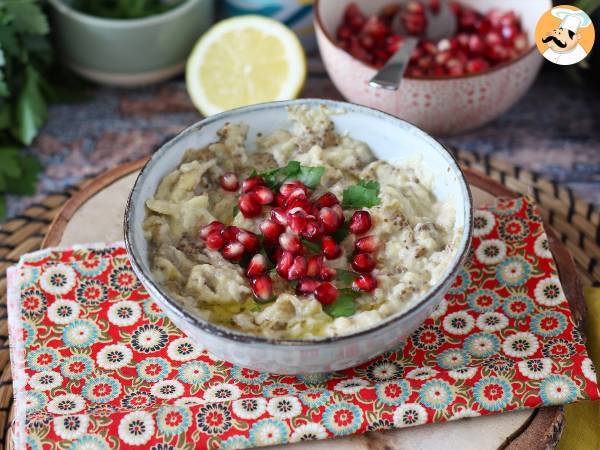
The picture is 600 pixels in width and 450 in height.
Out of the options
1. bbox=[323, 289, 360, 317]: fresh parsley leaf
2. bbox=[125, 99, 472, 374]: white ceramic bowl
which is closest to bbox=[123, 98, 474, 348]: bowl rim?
bbox=[125, 99, 472, 374]: white ceramic bowl

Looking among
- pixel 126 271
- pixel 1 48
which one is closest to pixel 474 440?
pixel 126 271

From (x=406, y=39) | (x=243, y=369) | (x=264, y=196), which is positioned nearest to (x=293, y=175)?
(x=264, y=196)

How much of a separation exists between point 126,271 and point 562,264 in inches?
62.1

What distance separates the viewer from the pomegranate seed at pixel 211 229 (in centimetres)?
267

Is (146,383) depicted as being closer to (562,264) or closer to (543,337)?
(543,337)

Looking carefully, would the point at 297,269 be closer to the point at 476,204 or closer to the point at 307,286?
the point at 307,286

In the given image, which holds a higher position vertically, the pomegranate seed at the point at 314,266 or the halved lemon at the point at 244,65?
the pomegranate seed at the point at 314,266

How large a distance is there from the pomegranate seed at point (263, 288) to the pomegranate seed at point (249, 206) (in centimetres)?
29

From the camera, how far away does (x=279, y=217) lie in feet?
8.75

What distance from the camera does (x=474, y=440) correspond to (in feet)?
8.07

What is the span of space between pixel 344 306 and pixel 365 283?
10 centimetres

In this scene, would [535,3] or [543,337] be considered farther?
[535,3]

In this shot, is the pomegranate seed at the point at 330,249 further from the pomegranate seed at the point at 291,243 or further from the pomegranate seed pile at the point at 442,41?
the pomegranate seed pile at the point at 442,41

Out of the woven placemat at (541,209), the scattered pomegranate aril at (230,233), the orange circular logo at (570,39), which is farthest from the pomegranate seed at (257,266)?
the orange circular logo at (570,39)
